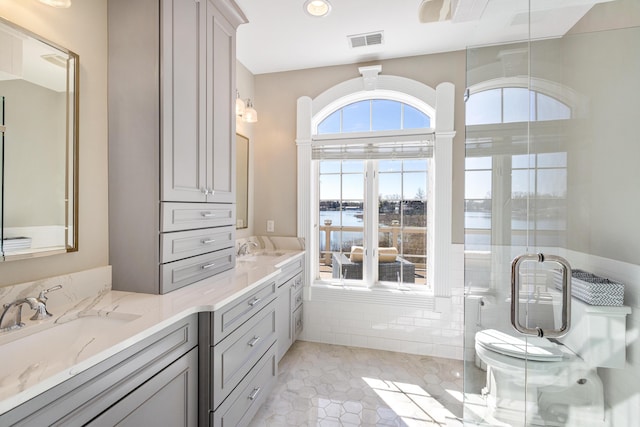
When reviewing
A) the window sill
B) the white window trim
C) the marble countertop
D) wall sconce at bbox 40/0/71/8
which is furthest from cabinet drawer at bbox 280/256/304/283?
wall sconce at bbox 40/0/71/8

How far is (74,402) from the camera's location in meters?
0.79

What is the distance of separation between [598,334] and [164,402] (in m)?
2.09

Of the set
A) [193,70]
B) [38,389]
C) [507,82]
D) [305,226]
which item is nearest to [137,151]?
[193,70]

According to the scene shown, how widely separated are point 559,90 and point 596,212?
71 cm

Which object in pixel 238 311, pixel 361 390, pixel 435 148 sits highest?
pixel 435 148

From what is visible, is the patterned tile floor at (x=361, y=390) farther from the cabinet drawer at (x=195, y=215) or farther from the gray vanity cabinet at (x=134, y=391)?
the cabinet drawer at (x=195, y=215)

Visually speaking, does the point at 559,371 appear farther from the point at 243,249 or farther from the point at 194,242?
A: the point at 243,249

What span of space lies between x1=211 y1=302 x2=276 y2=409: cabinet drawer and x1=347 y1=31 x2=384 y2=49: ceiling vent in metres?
2.22

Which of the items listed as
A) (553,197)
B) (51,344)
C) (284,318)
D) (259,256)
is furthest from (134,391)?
(553,197)

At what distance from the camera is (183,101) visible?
1.53 metres

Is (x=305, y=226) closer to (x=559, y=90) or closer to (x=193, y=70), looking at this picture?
(x=193, y=70)

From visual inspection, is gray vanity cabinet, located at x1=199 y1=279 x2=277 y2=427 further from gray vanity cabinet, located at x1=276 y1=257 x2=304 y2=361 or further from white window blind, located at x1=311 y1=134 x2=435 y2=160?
white window blind, located at x1=311 y1=134 x2=435 y2=160

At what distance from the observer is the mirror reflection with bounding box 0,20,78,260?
107 cm

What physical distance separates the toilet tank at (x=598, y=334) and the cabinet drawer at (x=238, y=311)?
1.65m
